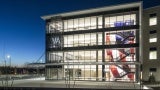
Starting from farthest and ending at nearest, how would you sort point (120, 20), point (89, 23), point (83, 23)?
point (83, 23) < point (89, 23) < point (120, 20)

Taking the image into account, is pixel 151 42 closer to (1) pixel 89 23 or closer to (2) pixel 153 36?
(2) pixel 153 36

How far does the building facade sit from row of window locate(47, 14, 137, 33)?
15.2ft

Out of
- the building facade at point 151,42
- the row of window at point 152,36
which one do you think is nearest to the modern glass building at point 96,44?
the building facade at point 151,42

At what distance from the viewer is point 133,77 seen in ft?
195

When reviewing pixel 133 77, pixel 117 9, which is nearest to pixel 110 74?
pixel 133 77

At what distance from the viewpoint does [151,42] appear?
63.6 m

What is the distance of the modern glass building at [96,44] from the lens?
6062 centimetres

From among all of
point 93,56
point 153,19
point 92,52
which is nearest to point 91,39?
point 92,52

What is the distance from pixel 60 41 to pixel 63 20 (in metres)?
5.42

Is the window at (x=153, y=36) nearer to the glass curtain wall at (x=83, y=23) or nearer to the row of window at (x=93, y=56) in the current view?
the row of window at (x=93, y=56)

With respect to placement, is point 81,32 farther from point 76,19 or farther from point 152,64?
point 152,64

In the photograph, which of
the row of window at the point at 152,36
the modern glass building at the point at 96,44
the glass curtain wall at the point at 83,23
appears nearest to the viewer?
the modern glass building at the point at 96,44

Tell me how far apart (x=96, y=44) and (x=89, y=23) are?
5.53 meters

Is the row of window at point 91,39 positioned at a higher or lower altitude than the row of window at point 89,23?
lower
